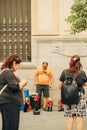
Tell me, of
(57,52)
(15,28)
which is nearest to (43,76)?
(57,52)

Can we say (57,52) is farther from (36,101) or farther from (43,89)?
(36,101)

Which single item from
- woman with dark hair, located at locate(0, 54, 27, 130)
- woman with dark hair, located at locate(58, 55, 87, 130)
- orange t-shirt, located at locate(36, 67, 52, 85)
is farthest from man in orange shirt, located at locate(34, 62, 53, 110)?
woman with dark hair, located at locate(0, 54, 27, 130)

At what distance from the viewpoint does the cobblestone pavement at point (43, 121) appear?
11.2 meters

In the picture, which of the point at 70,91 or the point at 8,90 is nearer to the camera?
the point at 8,90

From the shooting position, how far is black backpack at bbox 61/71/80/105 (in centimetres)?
806

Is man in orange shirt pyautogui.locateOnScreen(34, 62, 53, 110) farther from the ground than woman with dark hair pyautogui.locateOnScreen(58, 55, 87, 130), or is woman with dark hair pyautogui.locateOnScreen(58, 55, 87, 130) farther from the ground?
woman with dark hair pyautogui.locateOnScreen(58, 55, 87, 130)

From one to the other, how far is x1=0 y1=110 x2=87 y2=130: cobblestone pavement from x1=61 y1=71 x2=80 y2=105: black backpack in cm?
262

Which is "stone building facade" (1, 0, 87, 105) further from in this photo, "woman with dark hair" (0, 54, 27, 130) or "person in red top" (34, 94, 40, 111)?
"woman with dark hair" (0, 54, 27, 130)

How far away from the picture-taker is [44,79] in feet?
49.8

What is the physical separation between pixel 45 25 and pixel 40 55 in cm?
109

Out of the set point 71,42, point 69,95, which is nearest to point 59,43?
point 71,42

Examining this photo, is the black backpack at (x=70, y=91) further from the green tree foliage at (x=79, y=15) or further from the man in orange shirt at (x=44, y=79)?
the man in orange shirt at (x=44, y=79)

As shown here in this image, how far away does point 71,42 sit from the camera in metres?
15.9

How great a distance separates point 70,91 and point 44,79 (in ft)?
23.4
